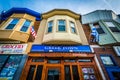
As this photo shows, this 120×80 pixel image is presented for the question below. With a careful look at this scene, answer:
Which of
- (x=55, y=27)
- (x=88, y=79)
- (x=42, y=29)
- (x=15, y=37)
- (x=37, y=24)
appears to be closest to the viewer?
(x=88, y=79)

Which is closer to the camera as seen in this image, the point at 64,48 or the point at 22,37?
the point at 64,48

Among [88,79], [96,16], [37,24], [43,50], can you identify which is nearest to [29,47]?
[43,50]

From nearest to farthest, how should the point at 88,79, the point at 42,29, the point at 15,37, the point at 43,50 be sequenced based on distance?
the point at 88,79, the point at 43,50, the point at 15,37, the point at 42,29

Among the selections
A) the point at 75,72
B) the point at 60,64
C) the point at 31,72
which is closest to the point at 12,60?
the point at 31,72

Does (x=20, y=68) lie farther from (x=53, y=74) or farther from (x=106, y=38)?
(x=106, y=38)

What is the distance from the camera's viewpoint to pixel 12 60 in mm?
9164

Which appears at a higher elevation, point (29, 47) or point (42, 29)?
point (42, 29)

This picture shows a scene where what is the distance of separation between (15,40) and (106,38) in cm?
789

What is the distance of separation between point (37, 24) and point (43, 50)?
456 cm

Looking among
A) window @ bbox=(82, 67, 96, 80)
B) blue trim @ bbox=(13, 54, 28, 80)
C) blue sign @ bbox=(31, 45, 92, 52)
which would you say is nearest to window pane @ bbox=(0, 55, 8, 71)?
blue trim @ bbox=(13, 54, 28, 80)

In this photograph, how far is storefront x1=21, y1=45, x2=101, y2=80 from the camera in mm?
8223

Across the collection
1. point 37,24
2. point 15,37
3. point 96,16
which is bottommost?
point 15,37

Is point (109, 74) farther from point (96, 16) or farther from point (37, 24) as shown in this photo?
point (37, 24)

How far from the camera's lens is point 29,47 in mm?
10188
